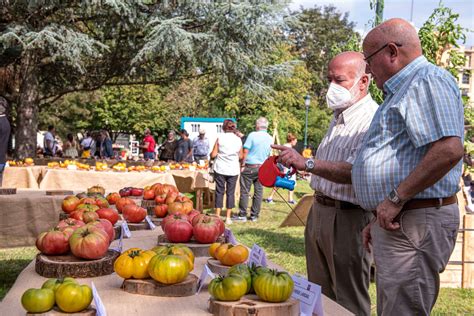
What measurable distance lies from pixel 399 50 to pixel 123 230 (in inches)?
68.7

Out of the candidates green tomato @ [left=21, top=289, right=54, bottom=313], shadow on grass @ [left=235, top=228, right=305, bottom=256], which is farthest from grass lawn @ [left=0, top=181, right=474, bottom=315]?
green tomato @ [left=21, top=289, right=54, bottom=313]

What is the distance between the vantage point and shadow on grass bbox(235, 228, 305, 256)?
8.17 metres

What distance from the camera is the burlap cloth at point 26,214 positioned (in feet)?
19.9

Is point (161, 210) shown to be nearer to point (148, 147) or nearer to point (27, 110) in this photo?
point (27, 110)

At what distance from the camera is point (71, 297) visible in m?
1.74

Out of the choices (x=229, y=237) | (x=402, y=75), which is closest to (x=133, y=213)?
(x=229, y=237)

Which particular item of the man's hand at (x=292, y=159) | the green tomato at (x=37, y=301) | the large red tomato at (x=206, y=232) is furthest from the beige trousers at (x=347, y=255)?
the green tomato at (x=37, y=301)

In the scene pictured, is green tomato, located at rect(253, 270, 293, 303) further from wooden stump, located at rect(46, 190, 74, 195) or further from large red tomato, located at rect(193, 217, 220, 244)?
wooden stump, located at rect(46, 190, 74, 195)

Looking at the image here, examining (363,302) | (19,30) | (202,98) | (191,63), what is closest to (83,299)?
(363,302)

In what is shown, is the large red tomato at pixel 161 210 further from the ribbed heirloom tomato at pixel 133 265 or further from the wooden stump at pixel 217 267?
the ribbed heirloom tomato at pixel 133 265

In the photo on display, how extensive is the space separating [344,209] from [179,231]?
927 mm

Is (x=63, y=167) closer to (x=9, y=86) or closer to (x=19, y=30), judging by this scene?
(x=19, y=30)

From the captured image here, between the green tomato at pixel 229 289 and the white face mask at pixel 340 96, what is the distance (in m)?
1.62

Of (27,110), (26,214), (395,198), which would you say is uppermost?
(27,110)
